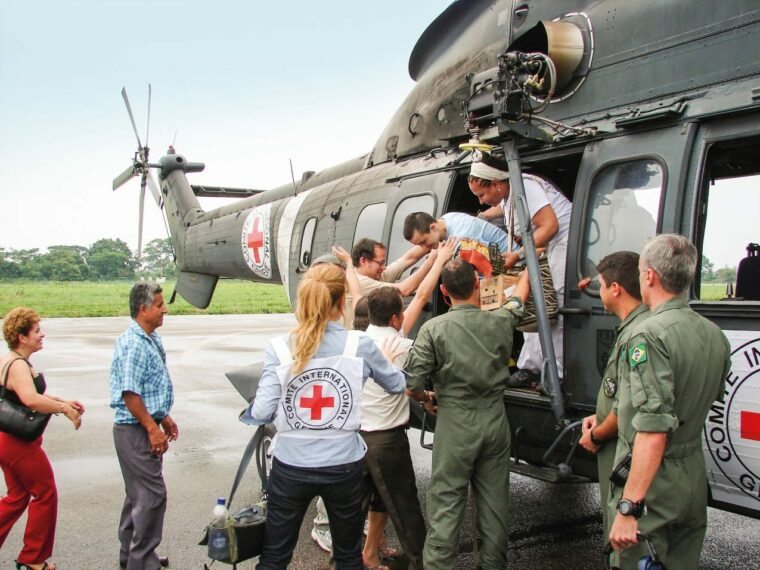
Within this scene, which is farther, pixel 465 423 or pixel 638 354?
pixel 465 423

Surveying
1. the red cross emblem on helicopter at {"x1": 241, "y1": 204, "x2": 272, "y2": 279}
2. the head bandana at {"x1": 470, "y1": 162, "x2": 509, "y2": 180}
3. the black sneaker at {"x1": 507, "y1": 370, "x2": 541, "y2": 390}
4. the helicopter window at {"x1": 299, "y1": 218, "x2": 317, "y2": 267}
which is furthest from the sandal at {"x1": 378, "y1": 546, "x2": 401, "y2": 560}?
the red cross emblem on helicopter at {"x1": 241, "y1": 204, "x2": 272, "y2": 279}

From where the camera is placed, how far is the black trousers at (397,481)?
147 inches

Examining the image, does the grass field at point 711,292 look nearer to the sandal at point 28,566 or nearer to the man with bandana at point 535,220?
the man with bandana at point 535,220

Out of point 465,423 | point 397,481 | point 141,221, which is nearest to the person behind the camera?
point 465,423

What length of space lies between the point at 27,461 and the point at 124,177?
9.14 m

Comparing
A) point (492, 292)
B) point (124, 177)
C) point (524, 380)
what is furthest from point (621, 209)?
point (124, 177)

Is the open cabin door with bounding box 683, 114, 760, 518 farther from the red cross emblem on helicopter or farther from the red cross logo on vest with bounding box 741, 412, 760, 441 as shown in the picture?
the red cross emblem on helicopter

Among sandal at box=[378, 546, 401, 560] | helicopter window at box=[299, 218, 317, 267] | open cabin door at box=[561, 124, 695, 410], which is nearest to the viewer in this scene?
open cabin door at box=[561, 124, 695, 410]

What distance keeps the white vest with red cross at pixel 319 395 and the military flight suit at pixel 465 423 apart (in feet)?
1.55

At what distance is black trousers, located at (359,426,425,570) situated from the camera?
372cm

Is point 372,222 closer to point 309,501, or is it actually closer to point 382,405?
point 382,405

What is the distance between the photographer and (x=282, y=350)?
9.61 feet

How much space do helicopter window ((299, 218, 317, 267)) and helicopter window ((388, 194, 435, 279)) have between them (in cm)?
168

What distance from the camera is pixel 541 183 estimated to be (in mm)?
4145
